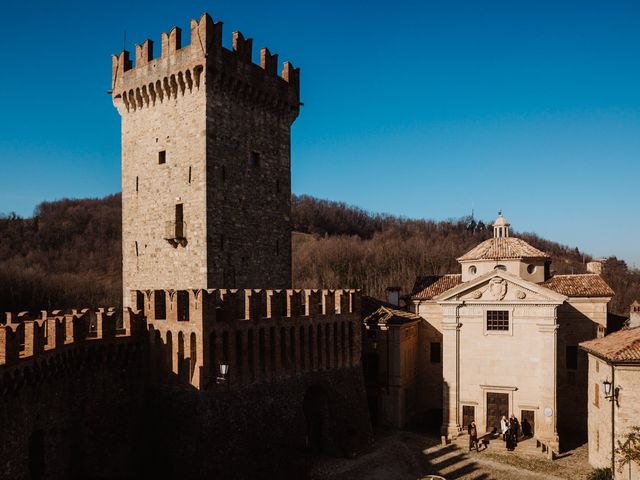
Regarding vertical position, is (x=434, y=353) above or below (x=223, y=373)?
below

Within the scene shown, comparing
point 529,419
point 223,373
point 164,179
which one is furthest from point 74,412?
point 529,419

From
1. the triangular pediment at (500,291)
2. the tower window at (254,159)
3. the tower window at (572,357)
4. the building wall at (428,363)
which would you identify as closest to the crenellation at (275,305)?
the tower window at (254,159)

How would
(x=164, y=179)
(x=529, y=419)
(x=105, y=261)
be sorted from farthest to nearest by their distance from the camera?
(x=105, y=261), (x=529, y=419), (x=164, y=179)

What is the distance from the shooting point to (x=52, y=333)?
59.2 ft

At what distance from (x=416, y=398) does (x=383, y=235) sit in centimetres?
9018

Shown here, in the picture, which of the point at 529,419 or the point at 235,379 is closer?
the point at 235,379

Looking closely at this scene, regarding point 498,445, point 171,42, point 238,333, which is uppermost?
point 171,42

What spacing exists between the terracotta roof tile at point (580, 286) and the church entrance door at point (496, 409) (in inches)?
311

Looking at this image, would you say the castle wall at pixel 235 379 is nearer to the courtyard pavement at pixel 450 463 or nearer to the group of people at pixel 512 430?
the courtyard pavement at pixel 450 463

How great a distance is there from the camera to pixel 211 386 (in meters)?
20.4

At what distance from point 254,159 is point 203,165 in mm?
3975

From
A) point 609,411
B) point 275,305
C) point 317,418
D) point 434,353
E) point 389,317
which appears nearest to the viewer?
point 609,411

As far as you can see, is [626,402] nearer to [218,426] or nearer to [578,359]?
[578,359]

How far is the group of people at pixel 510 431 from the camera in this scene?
2808 cm
